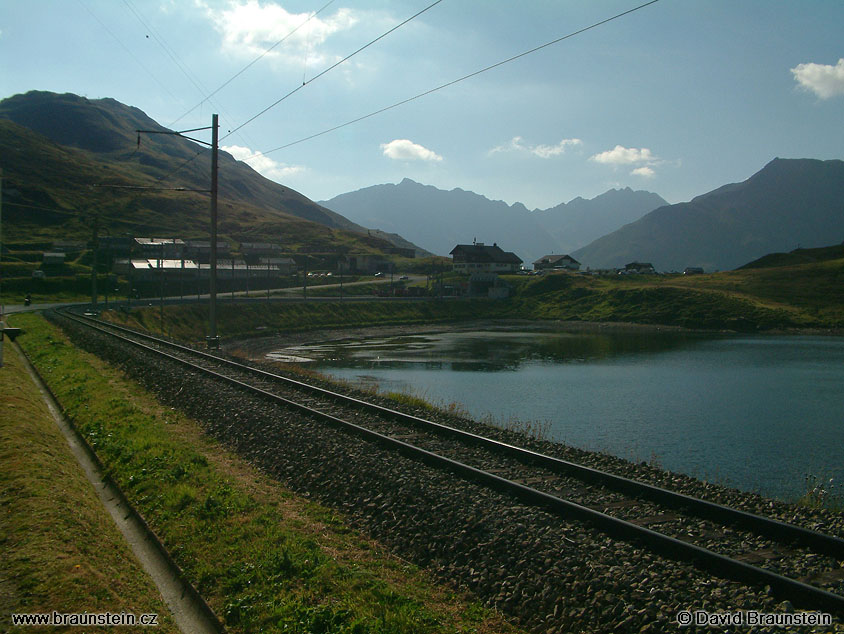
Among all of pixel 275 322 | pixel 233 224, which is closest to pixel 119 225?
pixel 233 224

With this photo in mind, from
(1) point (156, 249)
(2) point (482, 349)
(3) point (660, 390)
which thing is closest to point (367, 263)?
(1) point (156, 249)

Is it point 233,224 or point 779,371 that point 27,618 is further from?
point 233,224

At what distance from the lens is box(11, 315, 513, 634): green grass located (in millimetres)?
6871

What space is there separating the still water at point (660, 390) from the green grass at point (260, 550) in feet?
40.1

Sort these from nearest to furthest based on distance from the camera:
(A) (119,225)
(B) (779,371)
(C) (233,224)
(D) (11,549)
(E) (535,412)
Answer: (D) (11,549) < (E) (535,412) < (B) (779,371) < (A) (119,225) < (C) (233,224)

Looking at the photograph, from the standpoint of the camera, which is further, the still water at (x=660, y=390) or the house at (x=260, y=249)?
the house at (x=260, y=249)

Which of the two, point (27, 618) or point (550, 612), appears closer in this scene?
point (27, 618)

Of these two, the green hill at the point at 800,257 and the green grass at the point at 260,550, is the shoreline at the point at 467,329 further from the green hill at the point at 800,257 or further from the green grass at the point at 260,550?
the green hill at the point at 800,257

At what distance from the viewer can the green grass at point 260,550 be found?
6871mm

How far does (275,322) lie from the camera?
75000mm

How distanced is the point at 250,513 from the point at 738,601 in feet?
23.4

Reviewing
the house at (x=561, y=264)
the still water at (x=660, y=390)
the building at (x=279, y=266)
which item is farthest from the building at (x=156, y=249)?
the house at (x=561, y=264)

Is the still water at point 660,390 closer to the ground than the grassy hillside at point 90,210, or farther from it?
closer to the ground

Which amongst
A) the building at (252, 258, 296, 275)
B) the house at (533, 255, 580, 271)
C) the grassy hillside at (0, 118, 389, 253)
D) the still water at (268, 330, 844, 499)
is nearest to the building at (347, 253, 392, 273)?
the grassy hillside at (0, 118, 389, 253)
